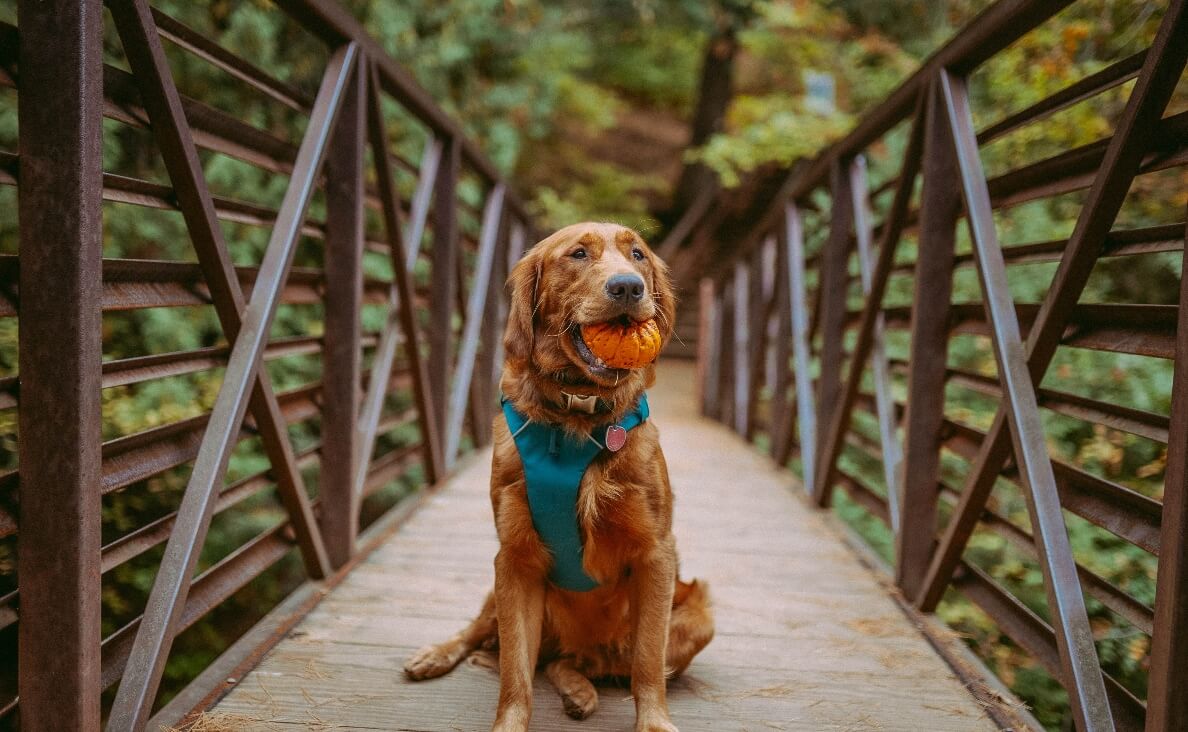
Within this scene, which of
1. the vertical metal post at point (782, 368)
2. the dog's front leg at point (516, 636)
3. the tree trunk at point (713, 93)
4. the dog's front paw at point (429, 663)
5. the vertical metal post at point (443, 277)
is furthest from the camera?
the tree trunk at point (713, 93)

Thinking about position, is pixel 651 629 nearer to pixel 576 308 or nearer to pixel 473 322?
pixel 576 308

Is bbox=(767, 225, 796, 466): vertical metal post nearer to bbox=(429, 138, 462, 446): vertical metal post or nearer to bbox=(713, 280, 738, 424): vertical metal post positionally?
bbox=(713, 280, 738, 424): vertical metal post

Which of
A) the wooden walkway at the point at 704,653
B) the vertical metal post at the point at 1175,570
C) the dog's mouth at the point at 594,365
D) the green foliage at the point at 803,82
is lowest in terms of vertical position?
the wooden walkway at the point at 704,653

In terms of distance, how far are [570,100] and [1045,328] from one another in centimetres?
1226

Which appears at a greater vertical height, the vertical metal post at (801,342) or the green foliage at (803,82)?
the green foliage at (803,82)

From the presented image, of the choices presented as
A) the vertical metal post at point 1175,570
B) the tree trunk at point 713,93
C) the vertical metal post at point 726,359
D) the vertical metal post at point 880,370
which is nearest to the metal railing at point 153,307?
the vertical metal post at point 1175,570

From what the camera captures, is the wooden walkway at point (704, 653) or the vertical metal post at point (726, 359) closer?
the wooden walkway at point (704, 653)

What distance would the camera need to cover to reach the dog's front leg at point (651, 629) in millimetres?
1797

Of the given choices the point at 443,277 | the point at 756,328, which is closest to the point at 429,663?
the point at 443,277

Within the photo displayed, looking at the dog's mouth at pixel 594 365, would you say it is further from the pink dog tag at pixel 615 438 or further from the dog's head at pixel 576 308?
the pink dog tag at pixel 615 438

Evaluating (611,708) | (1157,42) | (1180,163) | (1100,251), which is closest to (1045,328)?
(1100,251)

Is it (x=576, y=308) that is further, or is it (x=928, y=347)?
(x=928, y=347)

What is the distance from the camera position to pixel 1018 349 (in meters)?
1.99

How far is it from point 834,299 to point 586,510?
2659 mm
